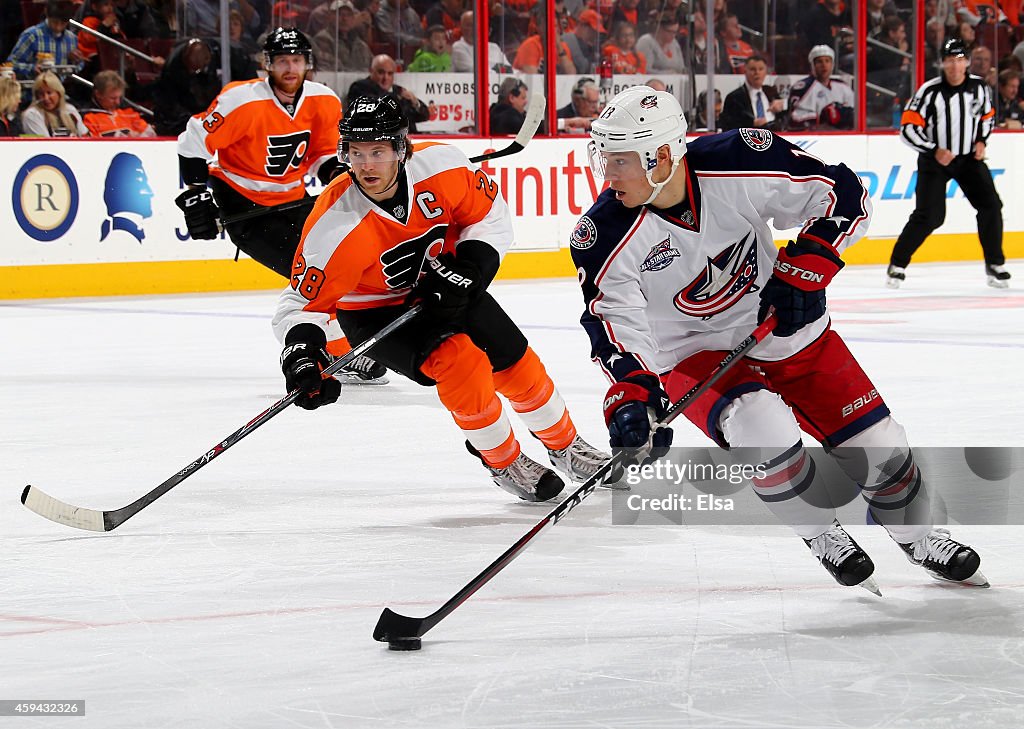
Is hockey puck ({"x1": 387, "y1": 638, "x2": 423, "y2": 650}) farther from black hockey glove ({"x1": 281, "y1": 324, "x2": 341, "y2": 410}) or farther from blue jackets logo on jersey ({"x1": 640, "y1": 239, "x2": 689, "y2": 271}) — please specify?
black hockey glove ({"x1": 281, "y1": 324, "x2": 341, "y2": 410})

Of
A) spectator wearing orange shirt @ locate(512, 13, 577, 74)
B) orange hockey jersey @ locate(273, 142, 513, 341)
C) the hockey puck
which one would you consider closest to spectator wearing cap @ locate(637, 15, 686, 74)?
spectator wearing orange shirt @ locate(512, 13, 577, 74)

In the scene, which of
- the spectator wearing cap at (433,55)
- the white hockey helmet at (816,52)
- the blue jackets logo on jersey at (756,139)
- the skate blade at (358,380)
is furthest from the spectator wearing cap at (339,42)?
the blue jackets logo on jersey at (756,139)

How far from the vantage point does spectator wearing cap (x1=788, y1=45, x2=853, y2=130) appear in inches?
398

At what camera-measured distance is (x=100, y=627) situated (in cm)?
235

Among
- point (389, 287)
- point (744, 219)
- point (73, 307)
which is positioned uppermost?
point (744, 219)

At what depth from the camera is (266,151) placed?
534 cm

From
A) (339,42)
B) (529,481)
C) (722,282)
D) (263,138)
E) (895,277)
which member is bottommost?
(895,277)

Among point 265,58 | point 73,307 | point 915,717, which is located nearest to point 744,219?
point 915,717

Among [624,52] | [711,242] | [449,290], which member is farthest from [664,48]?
[711,242]

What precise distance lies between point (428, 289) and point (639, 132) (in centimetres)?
93

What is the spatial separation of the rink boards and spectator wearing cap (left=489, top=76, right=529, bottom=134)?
0.51 feet

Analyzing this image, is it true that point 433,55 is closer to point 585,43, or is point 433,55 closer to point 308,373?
point 585,43

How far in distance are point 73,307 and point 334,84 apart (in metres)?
2.12

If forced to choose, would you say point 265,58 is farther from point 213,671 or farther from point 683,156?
point 213,671
